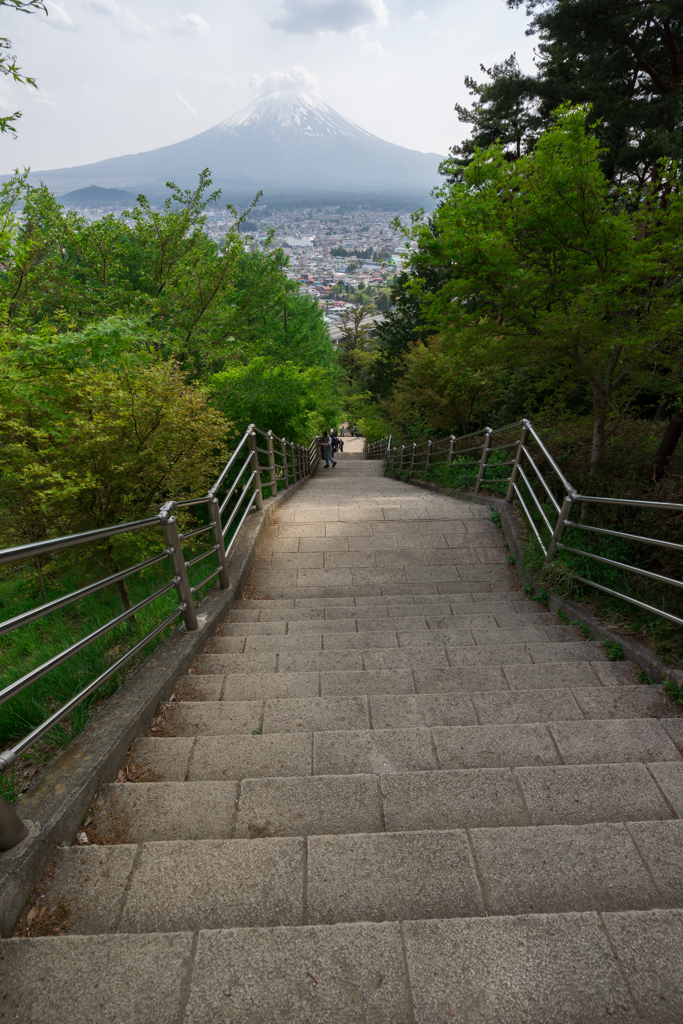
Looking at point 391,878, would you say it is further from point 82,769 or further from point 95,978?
point 82,769

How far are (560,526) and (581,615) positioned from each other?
0.88 m

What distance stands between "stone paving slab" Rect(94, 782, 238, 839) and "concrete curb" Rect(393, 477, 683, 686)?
8.03 ft

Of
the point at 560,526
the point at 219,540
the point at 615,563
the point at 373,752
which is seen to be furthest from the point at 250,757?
the point at 560,526

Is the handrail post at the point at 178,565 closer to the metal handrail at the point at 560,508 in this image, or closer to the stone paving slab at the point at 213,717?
the stone paving slab at the point at 213,717

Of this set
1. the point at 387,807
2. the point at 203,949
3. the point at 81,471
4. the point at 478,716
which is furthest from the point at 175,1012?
the point at 81,471

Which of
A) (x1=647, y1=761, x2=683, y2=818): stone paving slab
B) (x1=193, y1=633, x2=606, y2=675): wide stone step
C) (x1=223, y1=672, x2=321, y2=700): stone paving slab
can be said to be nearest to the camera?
(x1=647, y1=761, x2=683, y2=818): stone paving slab

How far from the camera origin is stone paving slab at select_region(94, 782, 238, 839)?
5.67ft

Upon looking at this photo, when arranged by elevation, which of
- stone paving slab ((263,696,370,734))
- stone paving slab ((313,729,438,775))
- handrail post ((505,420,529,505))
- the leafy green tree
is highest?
the leafy green tree

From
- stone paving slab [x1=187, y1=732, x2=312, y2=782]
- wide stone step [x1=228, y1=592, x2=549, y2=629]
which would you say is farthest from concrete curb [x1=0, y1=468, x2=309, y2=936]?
wide stone step [x1=228, y1=592, x2=549, y2=629]

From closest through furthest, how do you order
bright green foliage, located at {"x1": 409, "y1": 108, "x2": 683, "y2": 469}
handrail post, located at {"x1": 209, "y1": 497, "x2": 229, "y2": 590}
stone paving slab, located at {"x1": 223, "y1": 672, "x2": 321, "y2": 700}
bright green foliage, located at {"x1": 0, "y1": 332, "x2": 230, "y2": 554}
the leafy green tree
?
stone paving slab, located at {"x1": 223, "y1": 672, "x2": 321, "y2": 700} < handrail post, located at {"x1": 209, "y1": 497, "x2": 229, "y2": 590} < bright green foliage, located at {"x1": 0, "y1": 332, "x2": 230, "y2": 554} < bright green foliage, located at {"x1": 409, "y1": 108, "x2": 683, "y2": 469} < the leafy green tree

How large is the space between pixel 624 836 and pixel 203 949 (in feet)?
4.50

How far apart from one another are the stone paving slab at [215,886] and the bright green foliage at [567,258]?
19.2 ft

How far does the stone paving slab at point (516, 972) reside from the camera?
1.10 m

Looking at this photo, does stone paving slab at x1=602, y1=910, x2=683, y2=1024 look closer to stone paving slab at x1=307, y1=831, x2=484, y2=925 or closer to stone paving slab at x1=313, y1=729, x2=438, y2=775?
stone paving slab at x1=307, y1=831, x2=484, y2=925
